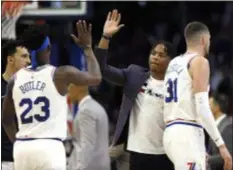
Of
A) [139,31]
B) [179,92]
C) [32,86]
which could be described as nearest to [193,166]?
[179,92]

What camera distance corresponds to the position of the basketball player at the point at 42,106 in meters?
7.39

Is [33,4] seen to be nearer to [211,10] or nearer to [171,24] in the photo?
[171,24]

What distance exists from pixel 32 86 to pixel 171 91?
1276 mm

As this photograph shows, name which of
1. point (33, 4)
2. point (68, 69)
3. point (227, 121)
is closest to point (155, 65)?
point (68, 69)

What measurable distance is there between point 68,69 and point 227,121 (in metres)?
3.23

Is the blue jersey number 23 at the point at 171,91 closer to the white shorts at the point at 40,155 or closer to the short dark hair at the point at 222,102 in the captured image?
the white shorts at the point at 40,155

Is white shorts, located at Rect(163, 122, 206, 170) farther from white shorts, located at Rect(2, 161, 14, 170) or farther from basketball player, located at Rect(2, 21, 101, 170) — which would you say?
white shorts, located at Rect(2, 161, 14, 170)

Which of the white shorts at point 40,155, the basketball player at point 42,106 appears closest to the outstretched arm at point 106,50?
the basketball player at point 42,106

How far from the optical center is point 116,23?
319 inches

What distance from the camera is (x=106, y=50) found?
26.9ft

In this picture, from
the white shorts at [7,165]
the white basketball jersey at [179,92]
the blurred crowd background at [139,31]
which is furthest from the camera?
the blurred crowd background at [139,31]

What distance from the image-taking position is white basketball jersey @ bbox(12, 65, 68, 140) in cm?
741

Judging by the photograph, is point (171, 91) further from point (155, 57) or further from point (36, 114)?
point (36, 114)

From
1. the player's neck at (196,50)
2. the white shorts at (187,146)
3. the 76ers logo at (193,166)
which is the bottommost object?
the 76ers logo at (193,166)
